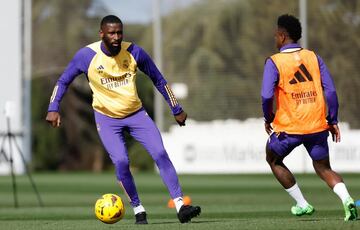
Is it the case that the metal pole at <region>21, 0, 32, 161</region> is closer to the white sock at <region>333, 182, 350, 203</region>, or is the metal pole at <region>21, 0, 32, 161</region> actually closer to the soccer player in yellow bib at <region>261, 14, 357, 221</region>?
the soccer player in yellow bib at <region>261, 14, 357, 221</region>

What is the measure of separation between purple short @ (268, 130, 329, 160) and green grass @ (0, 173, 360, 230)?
2.45 ft

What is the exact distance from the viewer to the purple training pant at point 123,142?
12.6 m

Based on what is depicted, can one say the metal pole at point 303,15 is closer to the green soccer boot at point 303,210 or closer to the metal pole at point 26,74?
the metal pole at point 26,74

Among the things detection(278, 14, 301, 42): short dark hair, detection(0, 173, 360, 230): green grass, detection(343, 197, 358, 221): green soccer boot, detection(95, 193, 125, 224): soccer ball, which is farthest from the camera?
detection(278, 14, 301, 42): short dark hair

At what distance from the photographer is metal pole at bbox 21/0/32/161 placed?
35.9 m

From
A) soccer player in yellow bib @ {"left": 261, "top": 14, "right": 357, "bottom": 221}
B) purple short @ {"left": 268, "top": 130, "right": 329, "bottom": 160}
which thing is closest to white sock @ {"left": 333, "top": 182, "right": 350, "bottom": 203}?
soccer player in yellow bib @ {"left": 261, "top": 14, "right": 357, "bottom": 221}

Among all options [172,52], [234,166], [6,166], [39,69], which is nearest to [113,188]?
[234,166]

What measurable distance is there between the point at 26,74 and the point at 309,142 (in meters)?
26.7

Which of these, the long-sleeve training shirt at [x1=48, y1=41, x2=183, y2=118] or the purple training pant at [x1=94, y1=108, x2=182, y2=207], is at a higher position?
the long-sleeve training shirt at [x1=48, y1=41, x2=183, y2=118]

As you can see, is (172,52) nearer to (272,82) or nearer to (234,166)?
(234,166)

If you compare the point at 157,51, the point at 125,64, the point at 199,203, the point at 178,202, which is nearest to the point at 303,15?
the point at 157,51

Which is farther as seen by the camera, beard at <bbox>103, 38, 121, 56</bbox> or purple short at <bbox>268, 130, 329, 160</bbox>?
beard at <bbox>103, 38, 121, 56</bbox>

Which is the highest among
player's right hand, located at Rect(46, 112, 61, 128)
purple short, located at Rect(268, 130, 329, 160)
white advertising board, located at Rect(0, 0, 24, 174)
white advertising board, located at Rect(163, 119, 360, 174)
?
player's right hand, located at Rect(46, 112, 61, 128)

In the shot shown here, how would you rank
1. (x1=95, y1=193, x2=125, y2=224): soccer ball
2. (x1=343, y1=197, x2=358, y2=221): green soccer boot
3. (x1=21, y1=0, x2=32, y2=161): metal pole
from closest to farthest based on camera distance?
(x1=343, y1=197, x2=358, y2=221): green soccer boot < (x1=95, y1=193, x2=125, y2=224): soccer ball < (x1=21, y1=0, x2=32, y2=161): metal pole
